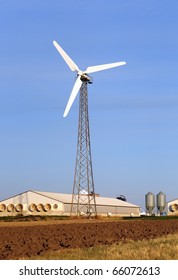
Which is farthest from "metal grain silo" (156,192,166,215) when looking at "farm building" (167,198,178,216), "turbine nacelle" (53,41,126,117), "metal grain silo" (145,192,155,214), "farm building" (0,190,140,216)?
"turbine nacelle" (53,41,126,117)

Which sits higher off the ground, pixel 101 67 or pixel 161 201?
pixel 101 67

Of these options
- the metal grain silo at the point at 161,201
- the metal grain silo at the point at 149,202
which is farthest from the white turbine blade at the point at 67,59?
the metal grain silo at the point at 149,202

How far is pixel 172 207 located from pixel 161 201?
9.62m

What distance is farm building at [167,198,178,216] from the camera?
112350 millimetres

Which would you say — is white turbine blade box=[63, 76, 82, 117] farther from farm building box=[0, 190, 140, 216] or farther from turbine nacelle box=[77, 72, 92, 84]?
farm building box=[0, 190, 140, 216]

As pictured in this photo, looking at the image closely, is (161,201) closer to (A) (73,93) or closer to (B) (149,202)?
(B) (149,202)

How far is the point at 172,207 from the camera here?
112875mm

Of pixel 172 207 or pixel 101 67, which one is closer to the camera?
pixel 101 67

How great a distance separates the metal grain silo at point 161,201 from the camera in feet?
399

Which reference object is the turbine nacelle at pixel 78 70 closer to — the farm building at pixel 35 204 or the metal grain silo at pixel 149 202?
the farm building at pixel 35 204

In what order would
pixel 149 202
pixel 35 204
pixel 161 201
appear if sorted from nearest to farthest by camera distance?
pixel 35 204 → pixel 161 201 → pixel 149 202

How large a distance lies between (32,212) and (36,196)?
10.9ft

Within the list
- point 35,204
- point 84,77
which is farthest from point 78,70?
point 35,204
